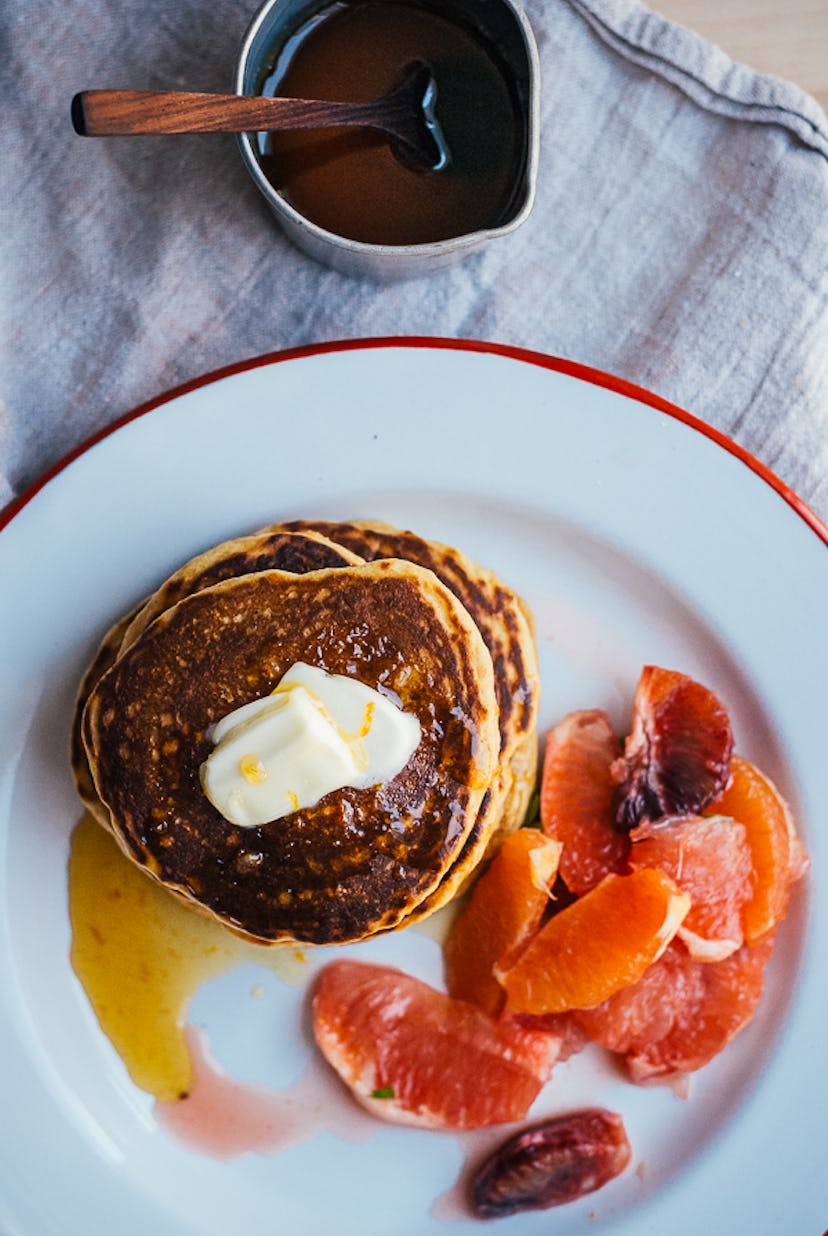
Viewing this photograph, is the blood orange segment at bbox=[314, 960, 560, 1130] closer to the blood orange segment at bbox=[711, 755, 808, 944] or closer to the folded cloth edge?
the blood orange segment at bbox=[711, 755, 808, 944]

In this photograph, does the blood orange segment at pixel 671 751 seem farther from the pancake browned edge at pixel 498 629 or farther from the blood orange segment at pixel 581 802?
the pancake browned edge at pixel 498 629

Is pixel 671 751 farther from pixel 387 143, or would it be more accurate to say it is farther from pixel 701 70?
pixel 701 70

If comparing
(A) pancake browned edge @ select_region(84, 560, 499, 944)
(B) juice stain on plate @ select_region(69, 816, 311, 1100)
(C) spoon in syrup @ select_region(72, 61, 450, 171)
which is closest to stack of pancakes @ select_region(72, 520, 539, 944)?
(A) pancake browned edge @ select_region(84, 560, 499, 944)

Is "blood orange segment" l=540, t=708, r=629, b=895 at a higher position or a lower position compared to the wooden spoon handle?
lower

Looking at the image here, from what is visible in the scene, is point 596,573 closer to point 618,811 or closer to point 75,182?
point 618,811

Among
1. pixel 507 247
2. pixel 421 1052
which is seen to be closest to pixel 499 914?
pixel 421 1052

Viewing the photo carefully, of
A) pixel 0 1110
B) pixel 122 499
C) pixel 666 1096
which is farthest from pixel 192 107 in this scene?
pixel 666 1096

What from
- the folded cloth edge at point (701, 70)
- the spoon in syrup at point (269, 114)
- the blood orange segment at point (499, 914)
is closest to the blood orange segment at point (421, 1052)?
the blood orange segment at point (499, 914)
